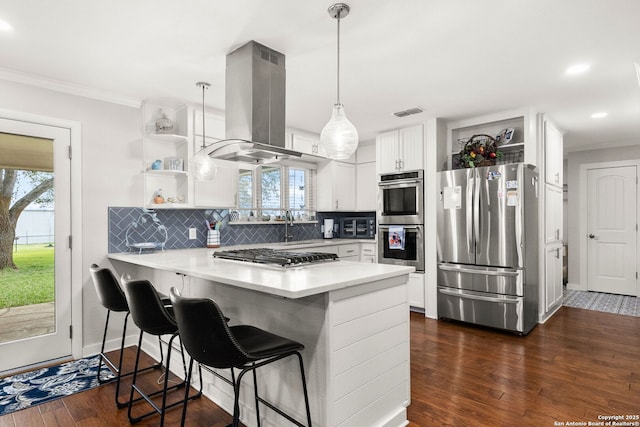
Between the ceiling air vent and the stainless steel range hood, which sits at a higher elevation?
the ceiling air vent

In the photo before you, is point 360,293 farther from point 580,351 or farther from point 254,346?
point 580,351

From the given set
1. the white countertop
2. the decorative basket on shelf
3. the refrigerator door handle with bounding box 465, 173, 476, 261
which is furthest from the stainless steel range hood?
the decorative basket on shelf

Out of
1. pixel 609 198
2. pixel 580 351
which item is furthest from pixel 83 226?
pixel 609 198

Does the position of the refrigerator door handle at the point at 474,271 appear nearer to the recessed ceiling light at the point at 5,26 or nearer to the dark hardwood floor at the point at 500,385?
the dark hardwood floor at the point at 500,385

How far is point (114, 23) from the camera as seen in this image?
7.29 feet

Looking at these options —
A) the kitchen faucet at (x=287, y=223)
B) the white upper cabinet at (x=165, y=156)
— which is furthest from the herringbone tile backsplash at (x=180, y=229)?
the white upper cabinet at (x=165, y=156)

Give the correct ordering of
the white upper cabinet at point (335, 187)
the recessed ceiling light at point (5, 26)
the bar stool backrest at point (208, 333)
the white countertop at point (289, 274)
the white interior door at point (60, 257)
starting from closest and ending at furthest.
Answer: the bar stool backrest at point (208, 333) → the white countertop at point (289, 274) → the recessed ceiling light at point (5, 26) → the white interior door at point (60, 257) → the white upper cabinet at point (335, 187)

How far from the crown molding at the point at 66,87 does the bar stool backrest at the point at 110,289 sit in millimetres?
1755

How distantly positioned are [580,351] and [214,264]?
130 inches

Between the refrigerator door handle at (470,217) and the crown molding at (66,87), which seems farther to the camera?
the refrigerator door handle at (470,217)

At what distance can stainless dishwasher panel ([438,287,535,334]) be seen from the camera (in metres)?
3.68

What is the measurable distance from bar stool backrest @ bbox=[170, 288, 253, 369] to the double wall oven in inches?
129

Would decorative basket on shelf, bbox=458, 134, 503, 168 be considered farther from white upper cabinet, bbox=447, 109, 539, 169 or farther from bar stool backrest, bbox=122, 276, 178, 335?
bar stool backrest, bbox=122, 276, 178, 335

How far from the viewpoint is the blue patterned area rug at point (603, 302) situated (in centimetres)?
470
